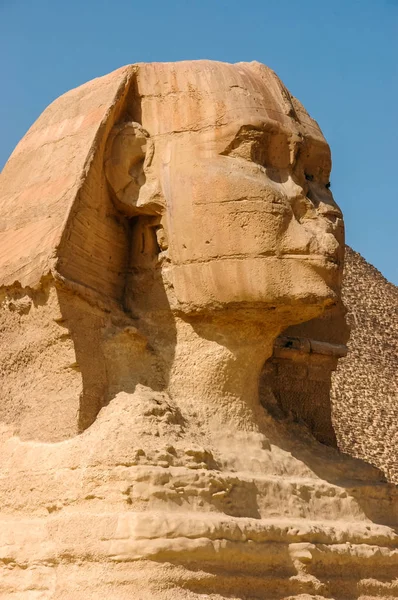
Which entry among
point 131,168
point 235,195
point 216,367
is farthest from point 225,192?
point 216,367

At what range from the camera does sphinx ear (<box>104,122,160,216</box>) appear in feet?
28.6

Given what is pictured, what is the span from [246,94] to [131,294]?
1334mm

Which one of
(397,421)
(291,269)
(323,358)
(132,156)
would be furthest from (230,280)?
(397,421)

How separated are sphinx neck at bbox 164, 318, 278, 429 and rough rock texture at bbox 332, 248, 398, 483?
85.0 metres

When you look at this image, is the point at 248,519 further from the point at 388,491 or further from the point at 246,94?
the point at 246,94

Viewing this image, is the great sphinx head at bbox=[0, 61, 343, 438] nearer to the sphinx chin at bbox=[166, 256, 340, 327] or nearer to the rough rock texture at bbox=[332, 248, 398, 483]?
the sphinx chin at bbox=[166, 256, 340, 327]

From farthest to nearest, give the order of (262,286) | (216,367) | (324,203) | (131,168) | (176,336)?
(324,203)
(131,168)
(176,336)
(216,367)
(262,286)

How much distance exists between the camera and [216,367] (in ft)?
28.1

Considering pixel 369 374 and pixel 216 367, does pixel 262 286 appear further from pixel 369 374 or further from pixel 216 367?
pixel 369 374

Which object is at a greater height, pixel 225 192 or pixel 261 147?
pixel 261 147

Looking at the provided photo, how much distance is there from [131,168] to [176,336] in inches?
39.5

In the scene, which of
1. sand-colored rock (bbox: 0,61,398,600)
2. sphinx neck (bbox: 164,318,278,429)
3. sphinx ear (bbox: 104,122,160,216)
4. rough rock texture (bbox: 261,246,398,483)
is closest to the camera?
sand-colored rock (bbox: 0,61,398,600)

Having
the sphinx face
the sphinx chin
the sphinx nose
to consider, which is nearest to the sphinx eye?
the sphinx face

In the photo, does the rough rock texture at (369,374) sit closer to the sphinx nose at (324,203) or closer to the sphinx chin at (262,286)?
the sphinx nose at (324,203)
